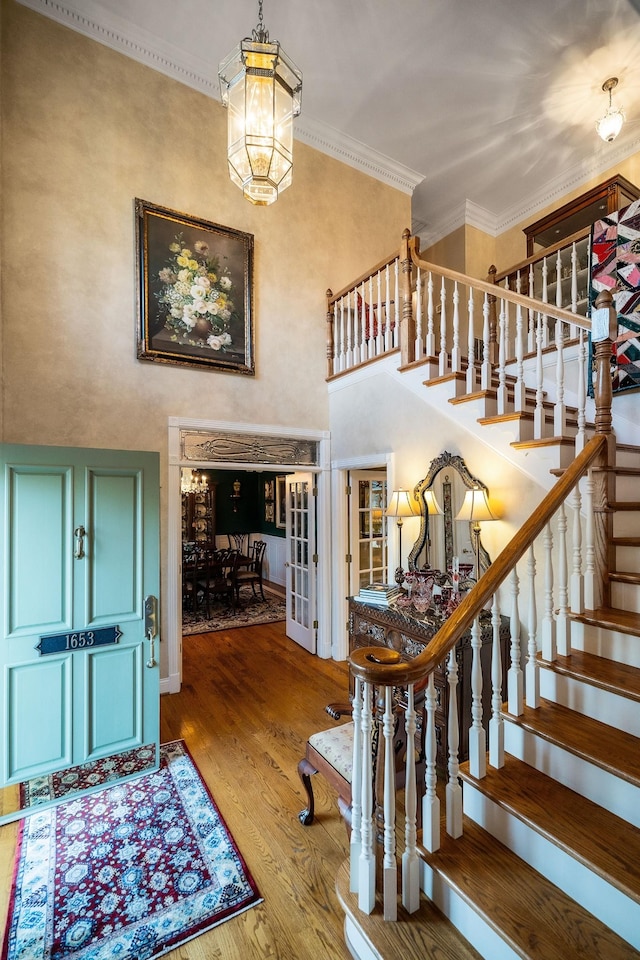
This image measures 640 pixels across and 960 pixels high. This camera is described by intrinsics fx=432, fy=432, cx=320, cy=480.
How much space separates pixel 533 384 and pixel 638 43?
112 inches

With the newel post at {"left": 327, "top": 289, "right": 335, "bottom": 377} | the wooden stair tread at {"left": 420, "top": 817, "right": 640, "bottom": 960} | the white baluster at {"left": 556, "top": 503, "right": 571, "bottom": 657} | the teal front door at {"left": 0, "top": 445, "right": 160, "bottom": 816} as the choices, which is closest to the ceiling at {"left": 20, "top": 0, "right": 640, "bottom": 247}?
the newel post at {"left": 327, "top": 289, "right": 335, "bottom": 377}

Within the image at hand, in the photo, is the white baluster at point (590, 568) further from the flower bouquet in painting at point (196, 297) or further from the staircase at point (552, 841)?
the flower bouquet in painting at point (196, 297)

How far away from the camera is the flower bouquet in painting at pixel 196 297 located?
3787mm

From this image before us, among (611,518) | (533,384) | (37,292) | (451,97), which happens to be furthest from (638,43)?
(37,292)

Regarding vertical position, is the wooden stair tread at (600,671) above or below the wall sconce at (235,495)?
below

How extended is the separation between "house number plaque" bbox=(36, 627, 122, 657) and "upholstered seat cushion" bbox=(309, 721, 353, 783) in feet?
4.62

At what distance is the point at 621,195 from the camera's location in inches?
155

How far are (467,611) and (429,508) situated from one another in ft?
6.38

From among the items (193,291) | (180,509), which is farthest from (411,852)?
(193,291)

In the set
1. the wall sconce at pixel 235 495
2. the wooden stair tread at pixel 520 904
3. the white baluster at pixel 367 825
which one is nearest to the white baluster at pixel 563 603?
the wooden stair tread at pixel 520 904

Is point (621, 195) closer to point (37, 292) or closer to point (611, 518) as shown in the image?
point (611, 518)

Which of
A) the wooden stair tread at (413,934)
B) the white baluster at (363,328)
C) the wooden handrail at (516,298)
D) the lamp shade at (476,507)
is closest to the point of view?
the wooden stair tread at (413,934)

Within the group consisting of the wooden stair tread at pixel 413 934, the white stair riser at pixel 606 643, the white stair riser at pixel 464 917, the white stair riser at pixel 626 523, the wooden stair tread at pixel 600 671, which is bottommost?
the wooden stair tread at pixel 413 934

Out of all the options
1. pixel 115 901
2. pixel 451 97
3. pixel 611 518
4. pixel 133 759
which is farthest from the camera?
pixel 451 97
